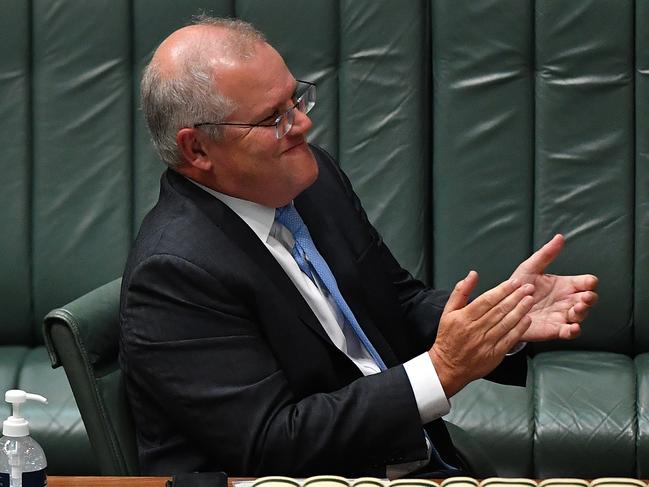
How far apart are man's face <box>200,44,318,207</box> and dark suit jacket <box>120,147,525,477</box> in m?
0.06

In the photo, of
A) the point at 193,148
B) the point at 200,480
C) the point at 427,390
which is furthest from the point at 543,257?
the point at 200,480

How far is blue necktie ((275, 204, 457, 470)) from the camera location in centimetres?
219

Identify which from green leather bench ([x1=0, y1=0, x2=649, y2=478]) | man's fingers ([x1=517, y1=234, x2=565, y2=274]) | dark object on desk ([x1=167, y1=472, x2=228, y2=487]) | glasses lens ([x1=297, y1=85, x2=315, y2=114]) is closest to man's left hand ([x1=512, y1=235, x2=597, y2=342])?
man's fingers ([x1=517, y1=234, x2=565, y2=274])

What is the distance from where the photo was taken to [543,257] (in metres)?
2.13

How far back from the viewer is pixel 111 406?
1979 mm

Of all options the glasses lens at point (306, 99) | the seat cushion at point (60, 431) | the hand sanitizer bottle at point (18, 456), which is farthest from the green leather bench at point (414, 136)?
the hand sanitizer bottle at point (18, 456)

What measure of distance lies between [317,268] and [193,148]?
0.30m

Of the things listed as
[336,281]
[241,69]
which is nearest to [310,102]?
[241,69]

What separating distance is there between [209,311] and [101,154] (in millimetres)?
1477

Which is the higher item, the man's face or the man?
the man's face

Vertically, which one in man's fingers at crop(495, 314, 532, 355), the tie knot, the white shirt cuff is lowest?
the white shirt cuff

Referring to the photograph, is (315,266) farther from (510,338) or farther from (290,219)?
(510,338)

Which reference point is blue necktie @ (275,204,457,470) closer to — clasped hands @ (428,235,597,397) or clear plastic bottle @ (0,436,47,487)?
clasped hands @ (428,235,597,397)

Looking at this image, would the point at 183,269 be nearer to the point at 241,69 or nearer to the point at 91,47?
the point at 241,69
